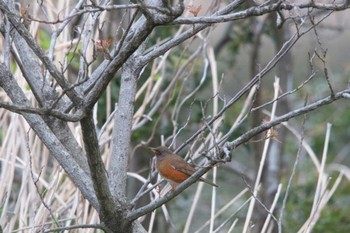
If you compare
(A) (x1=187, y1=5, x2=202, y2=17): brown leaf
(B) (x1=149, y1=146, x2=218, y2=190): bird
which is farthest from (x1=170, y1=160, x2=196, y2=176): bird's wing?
(A) (x1=187, y1=5, x2=202, y2=17): brown leaf

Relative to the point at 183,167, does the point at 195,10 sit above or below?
above

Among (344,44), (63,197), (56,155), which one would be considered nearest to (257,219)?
(63,197)

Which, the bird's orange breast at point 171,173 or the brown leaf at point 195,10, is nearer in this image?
the brown leaf at point 195,10

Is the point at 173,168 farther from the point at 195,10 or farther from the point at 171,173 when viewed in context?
the point at 195,10

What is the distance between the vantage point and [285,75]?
5.14 metres

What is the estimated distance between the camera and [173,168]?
2.54 metres

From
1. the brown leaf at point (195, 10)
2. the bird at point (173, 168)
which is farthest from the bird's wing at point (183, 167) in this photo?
the brown leaf at point (195, 10)

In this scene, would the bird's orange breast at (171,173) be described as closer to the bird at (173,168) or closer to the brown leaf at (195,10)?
the bird at (173,168)

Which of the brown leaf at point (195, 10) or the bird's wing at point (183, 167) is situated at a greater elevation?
the brown leaf at point (195, 10)

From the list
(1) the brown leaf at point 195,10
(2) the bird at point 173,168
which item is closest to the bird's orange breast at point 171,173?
(2) the bird at point 173,168

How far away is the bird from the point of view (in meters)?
2.51

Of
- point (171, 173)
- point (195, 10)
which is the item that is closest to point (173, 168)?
point (171, 173)

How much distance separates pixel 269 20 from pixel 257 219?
1.28m

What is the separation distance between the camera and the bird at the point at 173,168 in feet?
8.24
